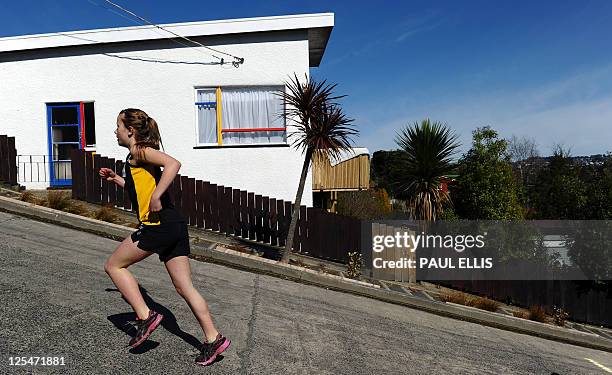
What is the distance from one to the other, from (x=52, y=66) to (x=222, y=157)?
5.73 metres

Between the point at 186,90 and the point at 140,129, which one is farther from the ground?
the point at 186,90

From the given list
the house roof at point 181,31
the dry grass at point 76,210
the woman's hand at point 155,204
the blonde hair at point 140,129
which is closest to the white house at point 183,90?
the house roof at point 181,31

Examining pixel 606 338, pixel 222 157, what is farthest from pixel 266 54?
pixel 606 338

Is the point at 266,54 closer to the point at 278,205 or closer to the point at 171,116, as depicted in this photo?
the point at 171,116

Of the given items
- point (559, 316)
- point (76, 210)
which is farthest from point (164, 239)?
point (559, 316)

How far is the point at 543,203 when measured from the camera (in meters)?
13.9

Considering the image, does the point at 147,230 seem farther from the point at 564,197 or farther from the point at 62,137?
the point at 564,197

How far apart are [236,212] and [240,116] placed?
3156 mm

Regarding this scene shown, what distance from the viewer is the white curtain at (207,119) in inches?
445

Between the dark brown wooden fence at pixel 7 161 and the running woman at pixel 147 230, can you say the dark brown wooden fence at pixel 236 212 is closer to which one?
the dark brown wooden fence at pixel 7 161

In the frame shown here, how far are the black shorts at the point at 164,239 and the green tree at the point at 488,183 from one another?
33.8 feet

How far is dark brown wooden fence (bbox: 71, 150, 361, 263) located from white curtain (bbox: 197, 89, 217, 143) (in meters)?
2.16

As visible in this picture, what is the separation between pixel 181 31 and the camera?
1105 cm

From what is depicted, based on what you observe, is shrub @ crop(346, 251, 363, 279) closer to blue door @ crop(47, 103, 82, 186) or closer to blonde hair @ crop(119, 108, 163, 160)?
blonde hair @ crop(119, 108, 163, 160)
